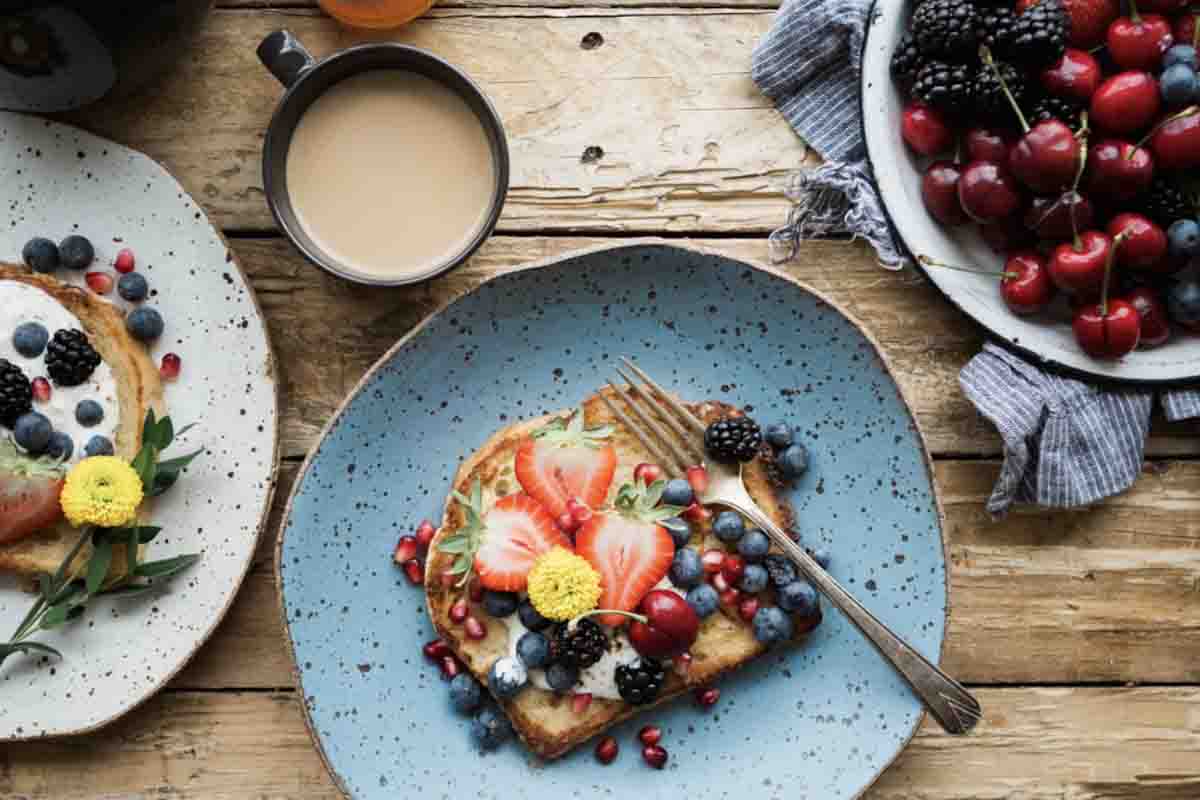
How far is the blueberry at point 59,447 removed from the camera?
1711 mm

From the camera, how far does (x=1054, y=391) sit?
5.82ft

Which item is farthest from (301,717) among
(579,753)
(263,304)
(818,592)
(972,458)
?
(972,458)

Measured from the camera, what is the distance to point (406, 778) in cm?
176

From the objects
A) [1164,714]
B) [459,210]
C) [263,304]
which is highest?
[459,210]

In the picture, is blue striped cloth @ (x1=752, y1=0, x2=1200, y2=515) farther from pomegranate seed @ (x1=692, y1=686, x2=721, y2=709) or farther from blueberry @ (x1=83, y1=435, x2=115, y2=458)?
blueberry @ (x1=83, y1=435, x2=115, y2=458)

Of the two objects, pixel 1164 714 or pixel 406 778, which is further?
pixel 1164 714

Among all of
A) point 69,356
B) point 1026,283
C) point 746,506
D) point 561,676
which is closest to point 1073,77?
point 1026,283

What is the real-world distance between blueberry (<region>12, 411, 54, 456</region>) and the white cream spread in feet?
0.09

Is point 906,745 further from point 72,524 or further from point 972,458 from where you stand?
point 72,524

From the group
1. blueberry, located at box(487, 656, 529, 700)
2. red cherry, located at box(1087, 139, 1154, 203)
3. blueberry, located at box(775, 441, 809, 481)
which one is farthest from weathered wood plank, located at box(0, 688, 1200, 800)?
red cherry, located at box(1087, 139, 1154, 203)

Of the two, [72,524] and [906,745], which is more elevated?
[72,524]

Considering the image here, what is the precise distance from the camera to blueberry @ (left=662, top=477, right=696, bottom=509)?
1714mm

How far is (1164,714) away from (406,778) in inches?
46.8

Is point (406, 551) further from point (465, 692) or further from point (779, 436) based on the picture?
point (779, 436)
